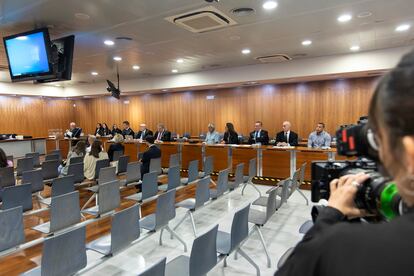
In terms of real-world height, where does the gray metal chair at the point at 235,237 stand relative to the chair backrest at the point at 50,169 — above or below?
below

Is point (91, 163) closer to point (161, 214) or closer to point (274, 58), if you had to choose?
point (161, 214)

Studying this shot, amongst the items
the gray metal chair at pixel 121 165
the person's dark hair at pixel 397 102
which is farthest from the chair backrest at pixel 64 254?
the gray metal chair at pixel 121 165

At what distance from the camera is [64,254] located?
2432 millimetres

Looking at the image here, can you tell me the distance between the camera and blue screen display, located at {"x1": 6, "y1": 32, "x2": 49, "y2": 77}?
191 inches

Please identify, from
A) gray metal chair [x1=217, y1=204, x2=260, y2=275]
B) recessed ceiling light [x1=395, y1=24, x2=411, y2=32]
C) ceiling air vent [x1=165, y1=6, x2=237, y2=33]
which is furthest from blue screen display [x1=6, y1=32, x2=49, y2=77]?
recessed ceiling light [x1=395, y1=24, x2=411, y2=32]

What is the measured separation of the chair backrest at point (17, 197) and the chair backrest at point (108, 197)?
1100 millimetres

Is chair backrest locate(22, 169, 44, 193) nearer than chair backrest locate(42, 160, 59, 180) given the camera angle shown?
Yes

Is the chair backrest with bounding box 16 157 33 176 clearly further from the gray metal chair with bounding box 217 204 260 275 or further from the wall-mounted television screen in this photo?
the gray metal chair with bounding box 217 204 260 275

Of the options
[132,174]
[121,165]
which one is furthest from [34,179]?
[121,165]

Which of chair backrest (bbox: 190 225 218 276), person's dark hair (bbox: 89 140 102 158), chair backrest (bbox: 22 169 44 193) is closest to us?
chair backrest (bbox: 190 225 218 276)

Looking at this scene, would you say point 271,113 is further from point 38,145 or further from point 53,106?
point 53,106

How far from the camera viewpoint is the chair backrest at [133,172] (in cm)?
570

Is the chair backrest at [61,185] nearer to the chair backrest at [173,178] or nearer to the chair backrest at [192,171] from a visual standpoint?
the chair backrest at [173,178]

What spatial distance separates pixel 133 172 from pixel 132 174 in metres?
0.04
